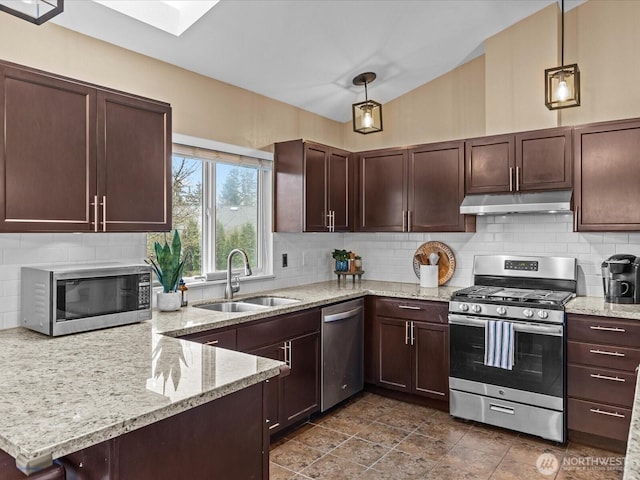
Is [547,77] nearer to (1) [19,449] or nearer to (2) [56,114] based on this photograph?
(2) [56,114]

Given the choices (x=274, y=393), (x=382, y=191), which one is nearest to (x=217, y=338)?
(x=274, y=393)

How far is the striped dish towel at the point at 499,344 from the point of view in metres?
3.24

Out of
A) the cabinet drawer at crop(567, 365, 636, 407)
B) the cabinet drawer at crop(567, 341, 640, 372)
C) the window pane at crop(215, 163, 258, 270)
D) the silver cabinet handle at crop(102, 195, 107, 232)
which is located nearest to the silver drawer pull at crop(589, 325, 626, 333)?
the cabinet drawer at crop(567, 341, 640, 372)

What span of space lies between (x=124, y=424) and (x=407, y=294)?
2784 millimetres

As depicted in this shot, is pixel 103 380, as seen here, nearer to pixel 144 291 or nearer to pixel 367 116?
pixel 144 291

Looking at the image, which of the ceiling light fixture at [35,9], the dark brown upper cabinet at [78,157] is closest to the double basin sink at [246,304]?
the dark brown upper cabinet at [78,157]

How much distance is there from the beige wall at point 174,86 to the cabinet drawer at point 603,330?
2732mm

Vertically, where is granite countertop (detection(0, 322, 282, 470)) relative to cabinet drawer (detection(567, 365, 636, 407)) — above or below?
above

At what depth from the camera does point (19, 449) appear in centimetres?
114

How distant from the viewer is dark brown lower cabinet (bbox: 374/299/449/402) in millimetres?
3650

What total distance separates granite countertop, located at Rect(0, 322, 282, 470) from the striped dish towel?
2030 mm

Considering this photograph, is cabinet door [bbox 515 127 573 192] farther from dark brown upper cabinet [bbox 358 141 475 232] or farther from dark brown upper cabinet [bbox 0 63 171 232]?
dark brown upper cabinet [bbox 0 63 171 232]

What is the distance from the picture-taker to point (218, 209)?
3.72m

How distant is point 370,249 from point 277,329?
6.33ft
